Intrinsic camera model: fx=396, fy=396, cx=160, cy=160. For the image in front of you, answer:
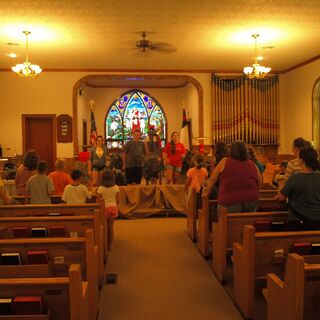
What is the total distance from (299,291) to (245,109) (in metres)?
9.71

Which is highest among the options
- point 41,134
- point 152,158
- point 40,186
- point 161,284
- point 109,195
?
point 41,134

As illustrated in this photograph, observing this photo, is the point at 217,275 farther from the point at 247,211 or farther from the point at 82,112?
the point at 82,112

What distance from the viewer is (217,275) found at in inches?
161

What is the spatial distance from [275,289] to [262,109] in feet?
31.6

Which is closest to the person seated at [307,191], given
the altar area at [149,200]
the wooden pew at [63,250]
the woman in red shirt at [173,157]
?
the wooden pew at [63,250]

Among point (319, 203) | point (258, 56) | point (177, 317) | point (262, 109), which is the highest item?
point (258, 56)

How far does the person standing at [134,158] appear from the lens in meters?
8.08

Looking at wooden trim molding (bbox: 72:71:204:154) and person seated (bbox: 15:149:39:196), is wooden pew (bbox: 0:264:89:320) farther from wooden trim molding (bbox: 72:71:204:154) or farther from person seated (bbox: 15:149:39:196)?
wooden trim molding (bbox: 72:71:204:154)

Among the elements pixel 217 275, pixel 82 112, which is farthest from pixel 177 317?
pixel 82 112

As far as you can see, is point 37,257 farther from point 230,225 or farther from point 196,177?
point 196,177

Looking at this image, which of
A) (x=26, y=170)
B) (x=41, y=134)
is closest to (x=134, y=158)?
(x=26, y=170)

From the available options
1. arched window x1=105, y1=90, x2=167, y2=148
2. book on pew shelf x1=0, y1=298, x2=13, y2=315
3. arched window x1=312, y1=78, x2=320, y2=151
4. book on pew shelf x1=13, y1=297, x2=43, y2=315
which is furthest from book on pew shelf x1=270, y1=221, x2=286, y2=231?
arched window x1=105, y1=90, x2=167, y2=148

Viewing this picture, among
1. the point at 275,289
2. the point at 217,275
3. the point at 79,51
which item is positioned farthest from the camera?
the point at 79,51

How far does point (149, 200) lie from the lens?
7.45 meters
